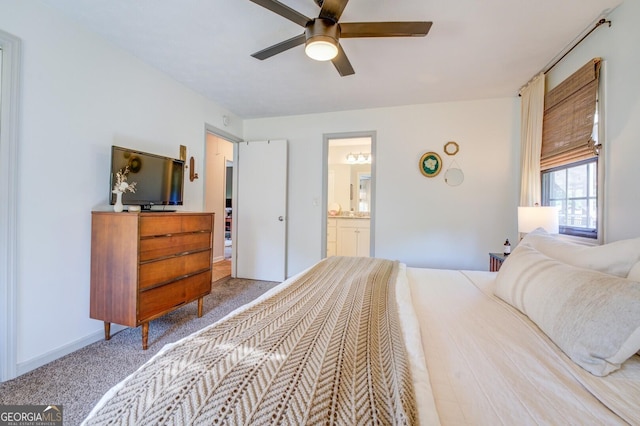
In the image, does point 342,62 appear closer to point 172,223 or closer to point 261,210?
point 172,223

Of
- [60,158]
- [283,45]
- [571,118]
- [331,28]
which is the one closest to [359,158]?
[571,118]

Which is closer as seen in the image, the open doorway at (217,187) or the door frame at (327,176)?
the door frame at (327,176)

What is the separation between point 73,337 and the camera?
1916 mm

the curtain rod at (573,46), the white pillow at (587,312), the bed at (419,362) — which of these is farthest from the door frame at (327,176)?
the white pillow at (587,312)

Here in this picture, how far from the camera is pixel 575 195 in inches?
89.1

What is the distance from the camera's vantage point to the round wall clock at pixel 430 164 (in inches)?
130

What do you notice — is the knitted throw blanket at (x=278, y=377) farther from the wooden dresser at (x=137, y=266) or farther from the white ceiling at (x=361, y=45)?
the white ceiling at (x=361, y=45)

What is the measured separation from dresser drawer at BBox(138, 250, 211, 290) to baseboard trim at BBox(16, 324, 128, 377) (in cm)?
70

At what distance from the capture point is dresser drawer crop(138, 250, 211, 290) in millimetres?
1872

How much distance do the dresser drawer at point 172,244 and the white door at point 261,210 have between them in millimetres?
1347

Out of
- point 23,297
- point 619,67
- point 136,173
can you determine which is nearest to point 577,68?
point 619,67

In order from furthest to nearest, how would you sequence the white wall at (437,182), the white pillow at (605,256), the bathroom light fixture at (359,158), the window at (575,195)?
the bathroom light fixture at (359,158) → the white wall at (437,182) → the window at (575,195) → the white pillow at (605,256)

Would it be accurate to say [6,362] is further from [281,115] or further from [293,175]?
[281,115]

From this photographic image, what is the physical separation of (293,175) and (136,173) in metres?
2.05
